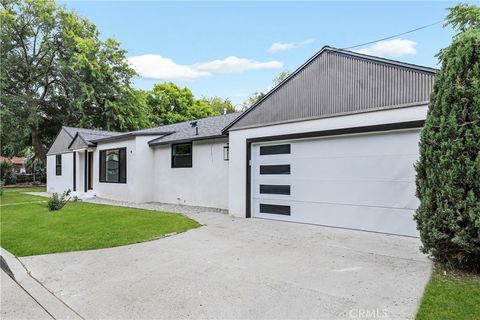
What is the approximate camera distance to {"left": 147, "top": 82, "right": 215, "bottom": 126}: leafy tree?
3484cm

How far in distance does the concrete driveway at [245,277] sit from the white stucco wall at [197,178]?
173 inches

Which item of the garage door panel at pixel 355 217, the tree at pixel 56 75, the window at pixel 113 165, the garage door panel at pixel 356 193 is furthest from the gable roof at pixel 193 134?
the tree at pixel 56 75

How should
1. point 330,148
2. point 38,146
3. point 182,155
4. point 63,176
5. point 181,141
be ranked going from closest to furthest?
1. point 330,148
2. point 181,141
3. point 182,155
4. point 63,176
5. point 38,146

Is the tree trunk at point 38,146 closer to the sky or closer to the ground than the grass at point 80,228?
closer to the sky

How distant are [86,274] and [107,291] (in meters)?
0.85

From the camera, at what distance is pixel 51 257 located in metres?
5.34

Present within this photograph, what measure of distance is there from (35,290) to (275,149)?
5.95 meters

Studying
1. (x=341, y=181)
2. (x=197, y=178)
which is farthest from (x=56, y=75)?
(x=341, y=181)

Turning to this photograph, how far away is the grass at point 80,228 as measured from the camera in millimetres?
6074

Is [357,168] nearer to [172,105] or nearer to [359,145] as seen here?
[359,145]

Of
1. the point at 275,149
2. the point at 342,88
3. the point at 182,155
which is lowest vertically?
the point at 182,155

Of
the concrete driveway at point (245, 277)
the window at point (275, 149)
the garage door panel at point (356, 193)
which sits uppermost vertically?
the window at point (275, 149)

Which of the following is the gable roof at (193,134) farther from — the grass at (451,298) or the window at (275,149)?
the grass at (451,298)

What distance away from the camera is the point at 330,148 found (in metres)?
7.36
